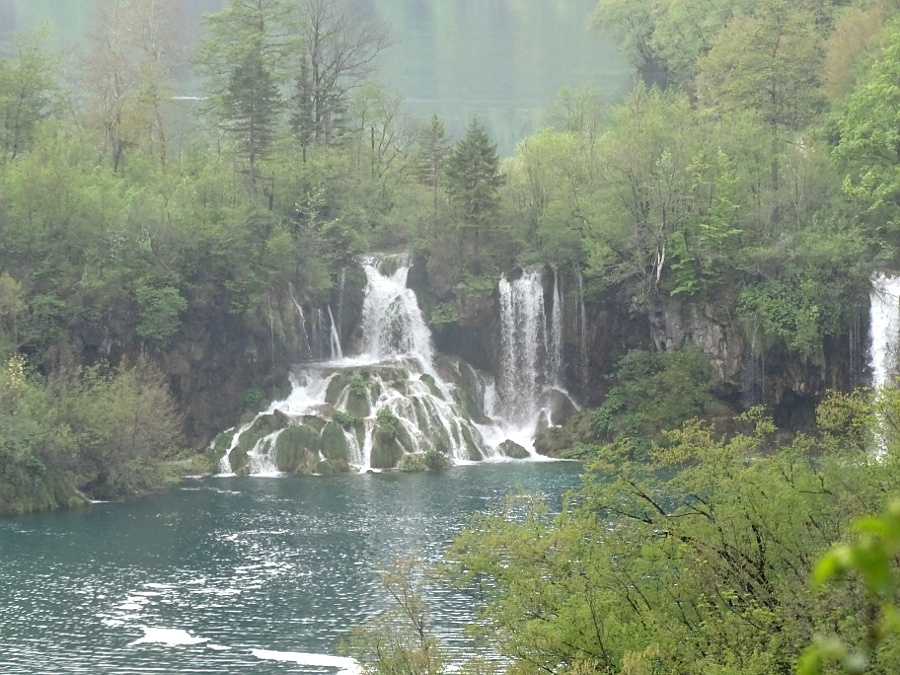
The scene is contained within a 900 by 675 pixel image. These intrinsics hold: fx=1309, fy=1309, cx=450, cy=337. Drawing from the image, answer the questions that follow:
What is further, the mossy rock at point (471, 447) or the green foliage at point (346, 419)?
the mossy rock at point (471, 447)

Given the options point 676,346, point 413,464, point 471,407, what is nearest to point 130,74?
point 471,407

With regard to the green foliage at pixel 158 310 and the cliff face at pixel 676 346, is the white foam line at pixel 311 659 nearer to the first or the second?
the green foliage at pixel 158 310

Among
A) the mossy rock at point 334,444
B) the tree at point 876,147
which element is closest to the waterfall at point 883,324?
the tree at point 876,147

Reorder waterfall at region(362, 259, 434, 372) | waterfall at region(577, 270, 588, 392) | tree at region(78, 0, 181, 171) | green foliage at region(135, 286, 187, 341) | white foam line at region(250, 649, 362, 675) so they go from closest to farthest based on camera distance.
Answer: white foam line at region(250, 649, 362, 675) → green foliage at region(135, 286, 187, 341) → waterfall at region(577, 270, 588, 392) → waterfall at region(362, 259, 434, 372) → tree at region(78, 0, 181, 171)

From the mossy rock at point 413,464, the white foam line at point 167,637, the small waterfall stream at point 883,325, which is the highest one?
the small waterfall stream at point 883,325

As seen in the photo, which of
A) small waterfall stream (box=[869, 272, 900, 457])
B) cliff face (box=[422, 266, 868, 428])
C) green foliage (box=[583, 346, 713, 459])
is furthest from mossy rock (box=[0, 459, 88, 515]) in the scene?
small waterfall stream (box=[869, 272, 900, 457])

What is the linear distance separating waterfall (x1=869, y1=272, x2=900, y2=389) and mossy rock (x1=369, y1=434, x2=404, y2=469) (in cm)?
2013

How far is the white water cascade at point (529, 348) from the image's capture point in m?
60.1

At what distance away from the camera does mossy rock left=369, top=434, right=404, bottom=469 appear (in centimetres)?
5438

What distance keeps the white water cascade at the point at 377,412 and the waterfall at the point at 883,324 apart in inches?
643

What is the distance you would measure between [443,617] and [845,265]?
33225 mm

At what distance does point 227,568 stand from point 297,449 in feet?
59.6

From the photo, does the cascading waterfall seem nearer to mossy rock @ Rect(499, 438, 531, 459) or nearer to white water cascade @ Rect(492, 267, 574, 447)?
white water cascade @ Rect(492, 267, 574, 447)

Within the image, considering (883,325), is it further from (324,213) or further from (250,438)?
(250,438)
